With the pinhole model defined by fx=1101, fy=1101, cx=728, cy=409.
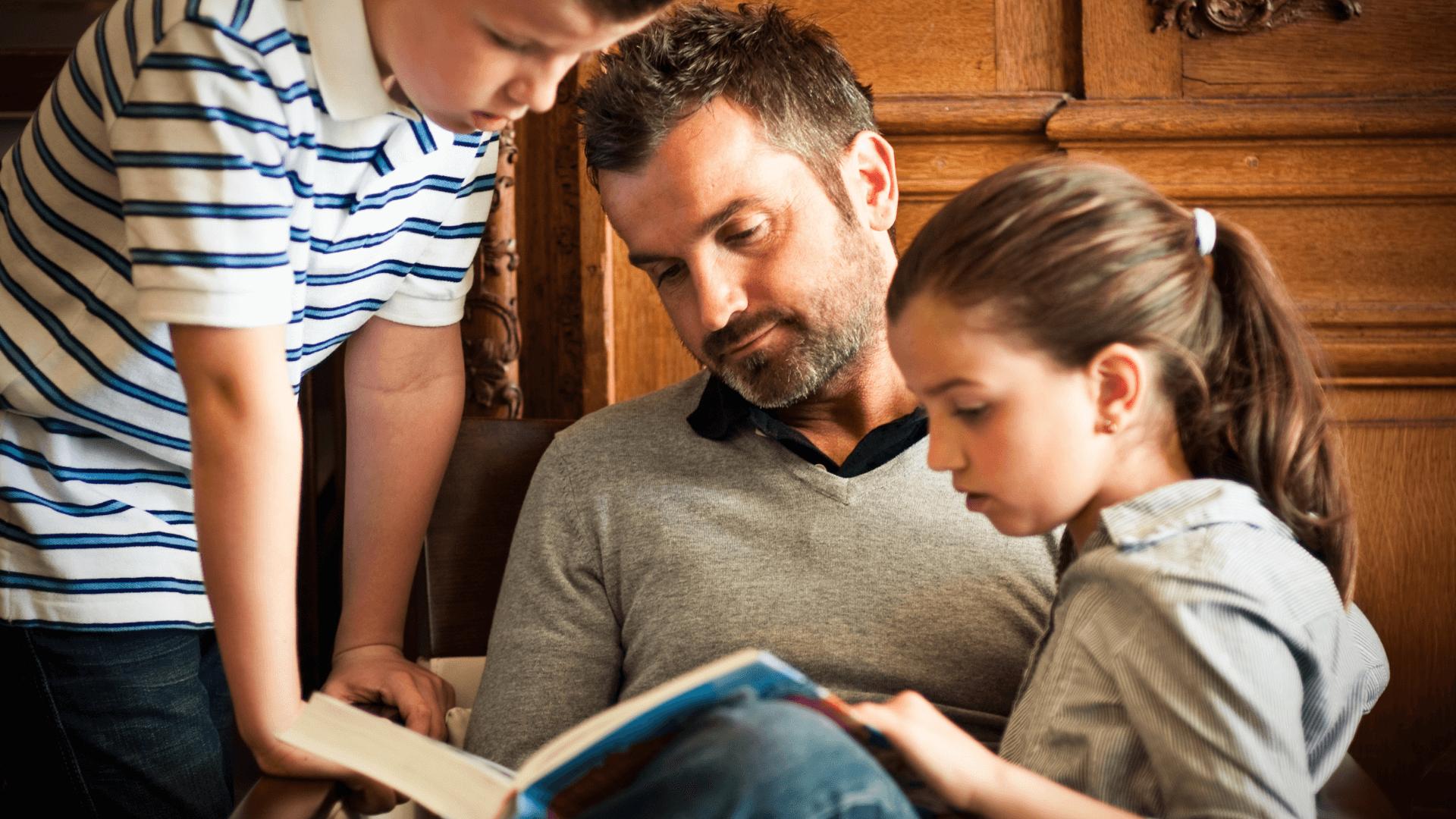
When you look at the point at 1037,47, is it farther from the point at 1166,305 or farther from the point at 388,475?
the point at 388,475

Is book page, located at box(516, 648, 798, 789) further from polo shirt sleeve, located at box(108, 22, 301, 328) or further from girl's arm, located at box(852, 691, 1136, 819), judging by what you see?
polo shirt sleeve, located at box(108, 22, 301, 328)

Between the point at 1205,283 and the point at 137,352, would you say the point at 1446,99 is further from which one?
the point at 137,352

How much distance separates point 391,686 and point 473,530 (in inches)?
11.3

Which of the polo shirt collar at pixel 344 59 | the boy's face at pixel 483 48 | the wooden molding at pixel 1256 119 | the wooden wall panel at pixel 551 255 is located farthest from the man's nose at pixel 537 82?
the wooden molding at pixel 1256 119

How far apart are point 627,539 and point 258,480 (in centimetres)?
45

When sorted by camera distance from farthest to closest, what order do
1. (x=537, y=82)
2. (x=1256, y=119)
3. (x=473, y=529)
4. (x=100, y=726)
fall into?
(x=1256, y=119), (x=473, y=529), (x=100, y=726), (x=537, y=82)

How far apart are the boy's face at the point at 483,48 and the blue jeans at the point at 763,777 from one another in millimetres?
519

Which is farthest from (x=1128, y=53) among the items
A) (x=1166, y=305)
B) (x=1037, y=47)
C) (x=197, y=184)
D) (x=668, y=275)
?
(x=197, y=184)

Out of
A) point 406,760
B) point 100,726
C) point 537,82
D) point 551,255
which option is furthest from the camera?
point 551,255

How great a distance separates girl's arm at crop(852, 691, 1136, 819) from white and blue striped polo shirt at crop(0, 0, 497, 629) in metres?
0.56

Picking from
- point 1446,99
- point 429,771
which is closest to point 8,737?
point 429,771

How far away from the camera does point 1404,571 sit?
1.56 metres

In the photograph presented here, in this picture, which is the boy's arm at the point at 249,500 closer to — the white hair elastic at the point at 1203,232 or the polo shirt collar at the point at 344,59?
the polo shirt collar at the point at 344,59

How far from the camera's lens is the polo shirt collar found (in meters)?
0.90
